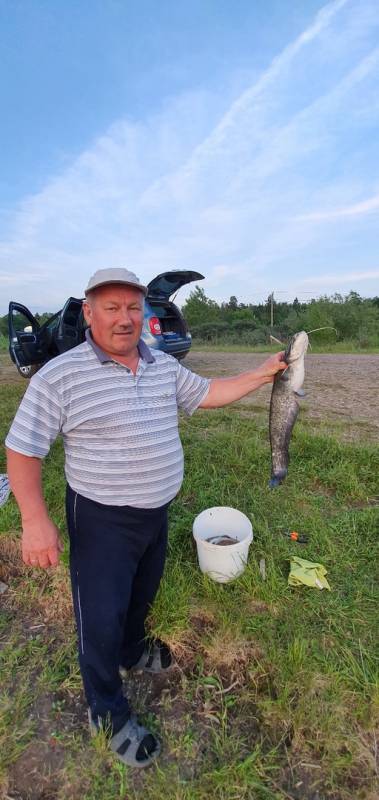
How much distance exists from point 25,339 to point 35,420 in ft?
18.4

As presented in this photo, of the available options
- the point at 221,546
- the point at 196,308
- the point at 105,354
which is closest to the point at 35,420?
the point at 105,354

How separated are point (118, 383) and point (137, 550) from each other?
2.27 ft

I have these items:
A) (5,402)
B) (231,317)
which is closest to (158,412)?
(5,402)

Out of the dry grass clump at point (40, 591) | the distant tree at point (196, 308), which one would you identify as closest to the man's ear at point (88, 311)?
the dry grass clump at point (40, 591)

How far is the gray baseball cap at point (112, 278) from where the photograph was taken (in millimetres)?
1531

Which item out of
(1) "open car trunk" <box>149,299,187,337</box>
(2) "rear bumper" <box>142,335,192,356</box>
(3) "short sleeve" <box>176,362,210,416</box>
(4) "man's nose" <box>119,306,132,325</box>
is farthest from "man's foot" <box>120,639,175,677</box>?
(1) "open car trunk" <box>149,299,187,337</box>

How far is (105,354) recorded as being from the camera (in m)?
1.58

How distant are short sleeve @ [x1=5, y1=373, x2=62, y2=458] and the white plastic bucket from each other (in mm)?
1153

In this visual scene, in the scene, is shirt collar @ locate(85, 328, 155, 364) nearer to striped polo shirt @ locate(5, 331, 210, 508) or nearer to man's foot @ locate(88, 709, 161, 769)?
striped polo shirt @ locate(5, 331, 210, 508)

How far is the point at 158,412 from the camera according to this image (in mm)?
1661

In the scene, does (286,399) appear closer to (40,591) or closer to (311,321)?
(40,591)

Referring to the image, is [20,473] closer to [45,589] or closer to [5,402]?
[45,589]

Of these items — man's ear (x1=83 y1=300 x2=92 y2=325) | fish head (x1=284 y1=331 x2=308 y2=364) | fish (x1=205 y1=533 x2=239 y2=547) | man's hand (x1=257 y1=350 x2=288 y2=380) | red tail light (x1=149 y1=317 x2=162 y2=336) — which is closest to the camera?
man's ear (x1=83 y1=300 x2=92 y2=325)

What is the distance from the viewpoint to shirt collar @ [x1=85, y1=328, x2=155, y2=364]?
1.56 metres
